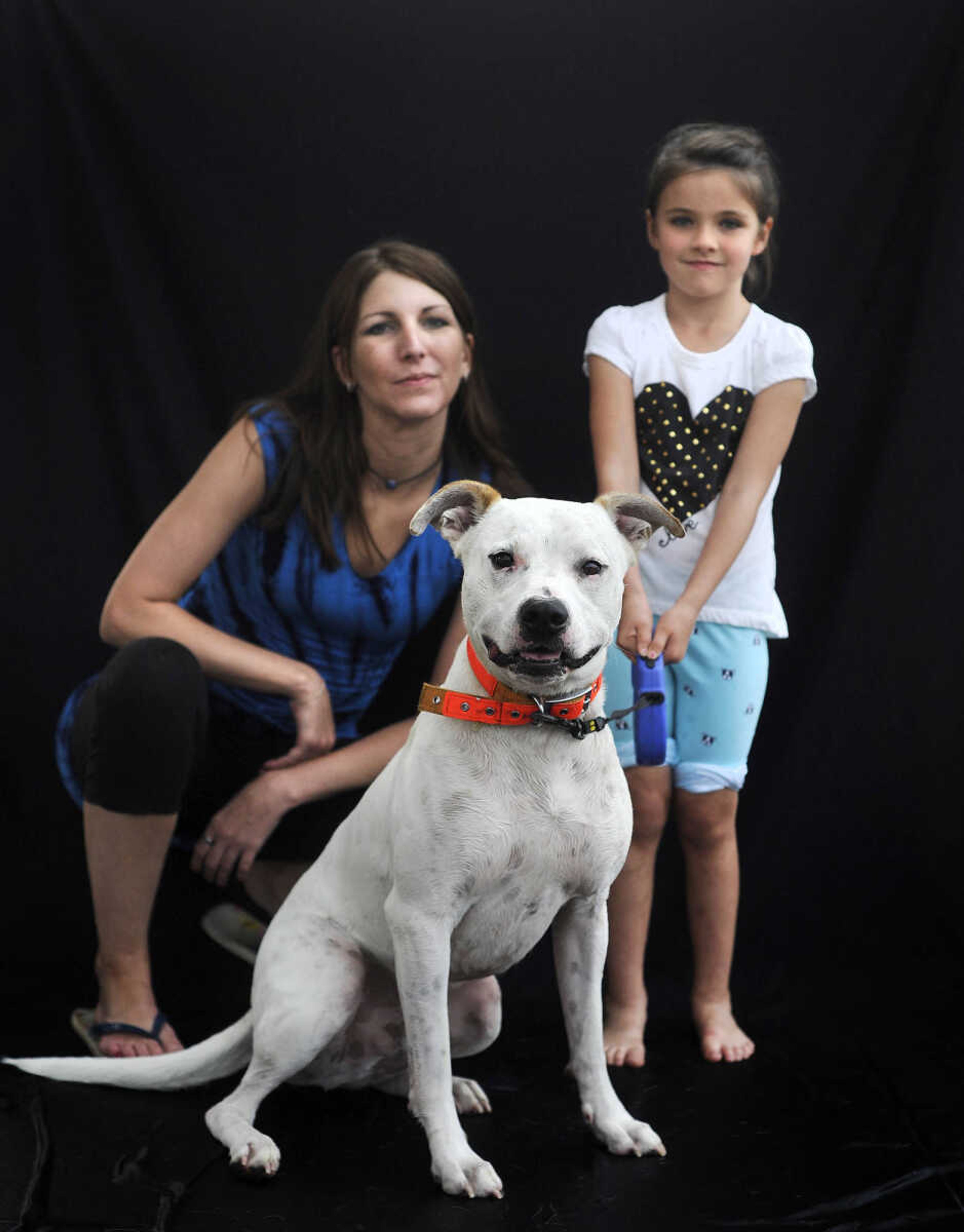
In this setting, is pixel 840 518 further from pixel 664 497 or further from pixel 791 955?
pixel 791 955

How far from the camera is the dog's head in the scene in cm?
172

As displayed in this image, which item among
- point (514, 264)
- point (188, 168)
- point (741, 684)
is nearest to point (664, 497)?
point (741, 684)

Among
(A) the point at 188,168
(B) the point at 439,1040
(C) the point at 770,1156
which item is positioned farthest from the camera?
(A) the point at 188,168

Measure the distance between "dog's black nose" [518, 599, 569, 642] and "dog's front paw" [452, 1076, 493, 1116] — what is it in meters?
0.84

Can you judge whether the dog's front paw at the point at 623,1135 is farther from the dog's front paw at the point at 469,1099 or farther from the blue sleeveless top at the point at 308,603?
the blue sleeveless top at the point at 308,603

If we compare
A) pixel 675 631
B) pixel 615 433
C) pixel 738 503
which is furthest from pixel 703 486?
pixel 675 631

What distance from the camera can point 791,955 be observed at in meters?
2.82

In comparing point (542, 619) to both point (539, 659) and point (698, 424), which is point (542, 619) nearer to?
point (539, 659)

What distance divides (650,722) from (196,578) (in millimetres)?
890

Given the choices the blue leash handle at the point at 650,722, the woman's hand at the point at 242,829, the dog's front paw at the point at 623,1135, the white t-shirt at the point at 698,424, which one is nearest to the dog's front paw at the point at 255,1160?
the dog's front paw at the point at 623,1135

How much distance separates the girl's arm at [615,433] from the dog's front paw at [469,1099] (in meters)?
0.77

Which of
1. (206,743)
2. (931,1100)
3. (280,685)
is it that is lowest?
(931,1100)

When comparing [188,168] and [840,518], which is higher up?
[188,168]

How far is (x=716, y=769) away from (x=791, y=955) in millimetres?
627
